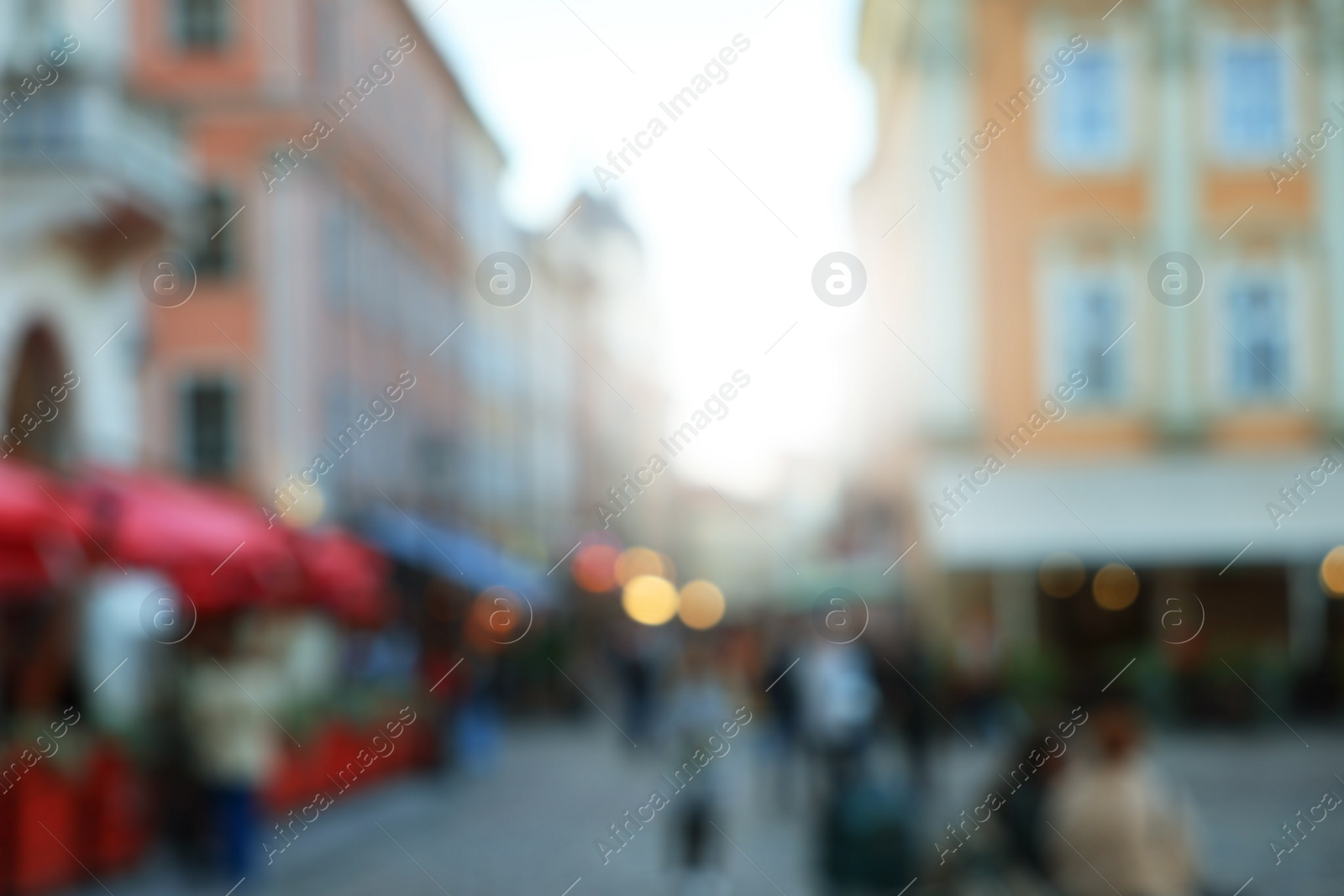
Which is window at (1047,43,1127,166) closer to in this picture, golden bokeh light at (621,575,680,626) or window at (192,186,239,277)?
window at (192,186,239,277)

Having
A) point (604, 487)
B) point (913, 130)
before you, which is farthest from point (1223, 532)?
point (604, 487)

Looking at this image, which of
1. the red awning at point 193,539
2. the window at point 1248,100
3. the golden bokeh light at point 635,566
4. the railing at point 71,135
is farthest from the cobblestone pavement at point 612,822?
the golden bokeh light at point 635,566

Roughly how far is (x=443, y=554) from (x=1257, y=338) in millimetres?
13648

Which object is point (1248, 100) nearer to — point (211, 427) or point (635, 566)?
point (211, 427)

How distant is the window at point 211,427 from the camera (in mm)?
27344

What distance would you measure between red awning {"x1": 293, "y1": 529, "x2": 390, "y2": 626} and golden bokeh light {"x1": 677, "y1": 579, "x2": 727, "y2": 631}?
62.3 meters

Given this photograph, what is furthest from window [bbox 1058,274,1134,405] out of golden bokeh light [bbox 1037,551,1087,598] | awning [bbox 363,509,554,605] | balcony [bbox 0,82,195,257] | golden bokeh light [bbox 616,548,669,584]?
golden bokeh light [bbox 616,548,669,584]

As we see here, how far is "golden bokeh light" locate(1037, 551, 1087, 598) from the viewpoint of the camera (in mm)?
26375

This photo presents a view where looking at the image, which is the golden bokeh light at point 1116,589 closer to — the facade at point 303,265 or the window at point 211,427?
the facade at point 303,265

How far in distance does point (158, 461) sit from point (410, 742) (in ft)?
25.9

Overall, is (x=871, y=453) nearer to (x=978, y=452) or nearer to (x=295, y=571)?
(x=978, y=452)

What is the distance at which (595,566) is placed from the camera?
44.1m

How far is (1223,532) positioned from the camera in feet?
82.7

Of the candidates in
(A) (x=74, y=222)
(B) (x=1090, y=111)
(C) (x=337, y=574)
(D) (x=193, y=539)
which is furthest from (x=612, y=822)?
(B) (x=1090, y=111)
